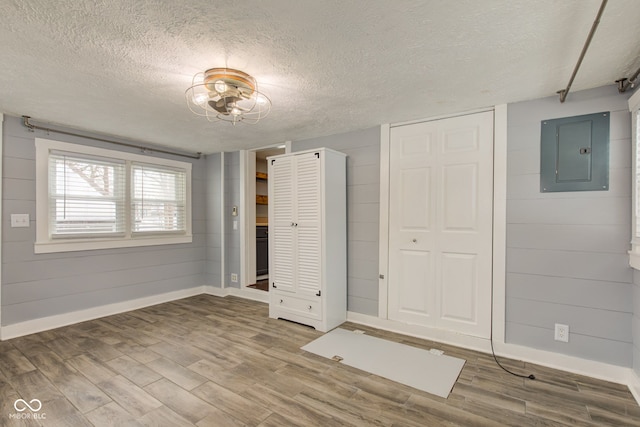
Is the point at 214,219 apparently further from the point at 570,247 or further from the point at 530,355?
the point at 570,247

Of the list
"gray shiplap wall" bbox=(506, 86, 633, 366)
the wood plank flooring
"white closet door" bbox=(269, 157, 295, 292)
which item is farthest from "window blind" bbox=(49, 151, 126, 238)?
"gray shiplap wall" bbox=(506, 86, 633, 366)

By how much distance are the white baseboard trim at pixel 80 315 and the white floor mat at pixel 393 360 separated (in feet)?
8.59

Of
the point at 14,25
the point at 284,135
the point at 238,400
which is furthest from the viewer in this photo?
the point at 284,135

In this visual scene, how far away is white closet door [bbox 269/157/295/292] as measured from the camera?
3.54 meters

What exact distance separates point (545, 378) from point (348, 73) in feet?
9.12

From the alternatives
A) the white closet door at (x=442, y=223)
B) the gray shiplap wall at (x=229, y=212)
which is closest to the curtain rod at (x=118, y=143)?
the gray shiplap wall at (x=229, y=212)

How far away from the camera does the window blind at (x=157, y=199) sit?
13.6 ft

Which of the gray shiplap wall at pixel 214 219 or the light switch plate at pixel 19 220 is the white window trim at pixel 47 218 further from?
the gray shiplap wall at pixel 214 219

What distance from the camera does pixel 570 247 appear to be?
2.45m

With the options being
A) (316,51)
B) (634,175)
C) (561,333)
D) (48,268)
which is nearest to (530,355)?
(561,333)

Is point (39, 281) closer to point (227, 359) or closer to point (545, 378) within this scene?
point (227, 359)

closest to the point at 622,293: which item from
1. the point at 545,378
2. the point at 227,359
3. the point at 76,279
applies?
the point at 545,378

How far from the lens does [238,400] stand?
6.79 ft

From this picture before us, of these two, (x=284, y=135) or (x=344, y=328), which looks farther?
(x=284, y=135)
